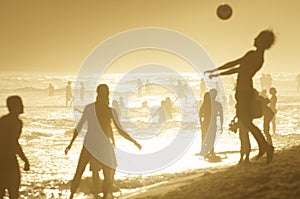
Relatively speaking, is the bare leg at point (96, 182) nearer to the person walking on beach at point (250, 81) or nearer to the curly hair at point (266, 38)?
the person walking on beach at point (250, 81)

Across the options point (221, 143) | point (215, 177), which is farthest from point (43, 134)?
point (215, 177)

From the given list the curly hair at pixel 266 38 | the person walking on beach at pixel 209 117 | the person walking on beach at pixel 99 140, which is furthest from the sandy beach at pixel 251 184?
the person walking on beach at pixel 209 117

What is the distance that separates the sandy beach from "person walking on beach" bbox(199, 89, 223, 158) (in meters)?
6.27

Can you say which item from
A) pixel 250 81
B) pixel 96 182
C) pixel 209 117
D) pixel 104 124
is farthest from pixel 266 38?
pixel 209 117

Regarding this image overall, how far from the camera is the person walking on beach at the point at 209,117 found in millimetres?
15148

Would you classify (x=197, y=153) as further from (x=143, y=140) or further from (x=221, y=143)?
(x=143, y=140)

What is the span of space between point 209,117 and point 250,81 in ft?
24.7

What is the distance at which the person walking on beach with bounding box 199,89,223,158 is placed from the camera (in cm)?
1515

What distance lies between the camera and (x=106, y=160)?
8.59m

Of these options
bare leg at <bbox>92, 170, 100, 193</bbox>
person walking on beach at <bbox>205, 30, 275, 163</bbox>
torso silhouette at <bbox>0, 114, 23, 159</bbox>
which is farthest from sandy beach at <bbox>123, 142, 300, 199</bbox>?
torso silhouette at <bbox>0, 114, 23, 159</bbox>

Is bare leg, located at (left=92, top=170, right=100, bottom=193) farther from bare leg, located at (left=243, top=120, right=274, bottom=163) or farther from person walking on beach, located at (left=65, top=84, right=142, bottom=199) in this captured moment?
bare leg, located at (left=243, top=120, right=274, bottom=163)

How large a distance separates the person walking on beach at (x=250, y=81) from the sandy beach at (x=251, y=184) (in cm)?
42

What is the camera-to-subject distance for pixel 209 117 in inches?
612

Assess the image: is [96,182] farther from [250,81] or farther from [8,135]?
[250,81]
